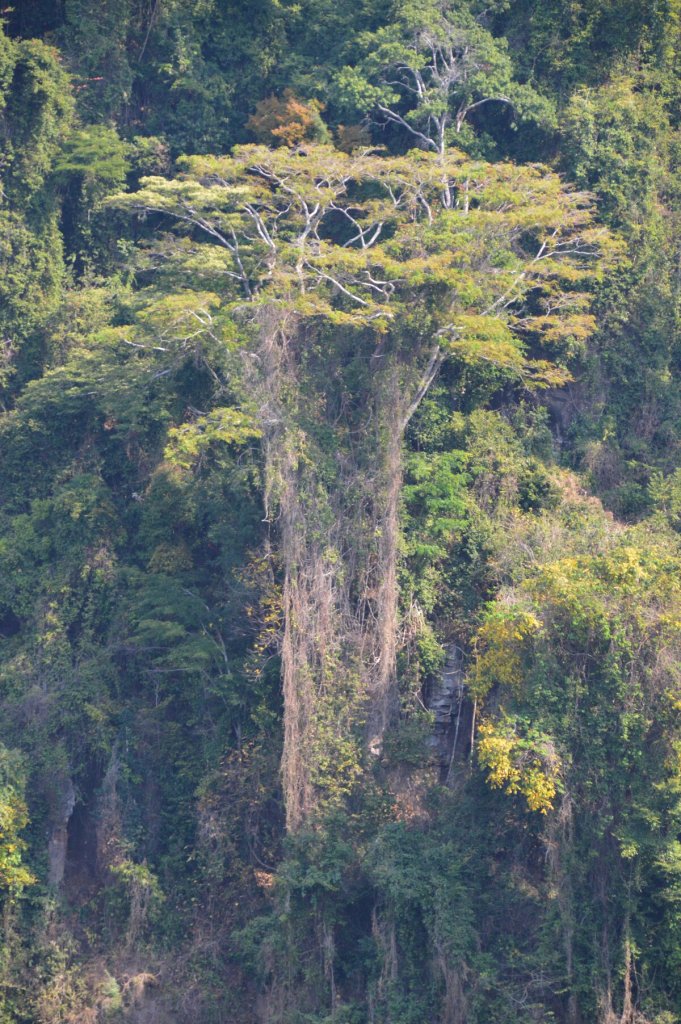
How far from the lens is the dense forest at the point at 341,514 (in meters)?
17.6

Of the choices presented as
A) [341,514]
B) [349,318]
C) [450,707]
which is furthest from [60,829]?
[349,318]

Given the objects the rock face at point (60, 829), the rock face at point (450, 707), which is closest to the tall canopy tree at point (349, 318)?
the rock face at point (450, 707)

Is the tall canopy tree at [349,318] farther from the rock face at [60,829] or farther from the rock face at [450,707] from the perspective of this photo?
the rock face at [60,829]

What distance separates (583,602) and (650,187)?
858cm

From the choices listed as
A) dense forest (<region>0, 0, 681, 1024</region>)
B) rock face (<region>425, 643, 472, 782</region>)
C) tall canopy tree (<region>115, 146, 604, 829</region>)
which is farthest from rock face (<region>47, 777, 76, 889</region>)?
rock face (<region>425, 643, 472, 782</region>)

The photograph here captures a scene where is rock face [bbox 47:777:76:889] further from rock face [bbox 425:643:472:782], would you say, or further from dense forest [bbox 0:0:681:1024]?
rock face [bbox 425:643:472:782]

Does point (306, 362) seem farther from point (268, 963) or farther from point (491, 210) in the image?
point (268, 963)

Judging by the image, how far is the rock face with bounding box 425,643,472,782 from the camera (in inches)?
794

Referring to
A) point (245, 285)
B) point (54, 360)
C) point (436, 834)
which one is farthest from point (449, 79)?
point (436, 834)

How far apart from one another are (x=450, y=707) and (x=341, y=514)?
2.97m

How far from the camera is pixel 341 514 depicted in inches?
790

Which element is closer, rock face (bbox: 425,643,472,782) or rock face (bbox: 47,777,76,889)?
rock face (bbox: 425,643,472,782)

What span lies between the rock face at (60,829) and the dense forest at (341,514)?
0.17 feet

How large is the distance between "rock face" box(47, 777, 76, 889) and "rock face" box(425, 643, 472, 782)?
5114 mm
